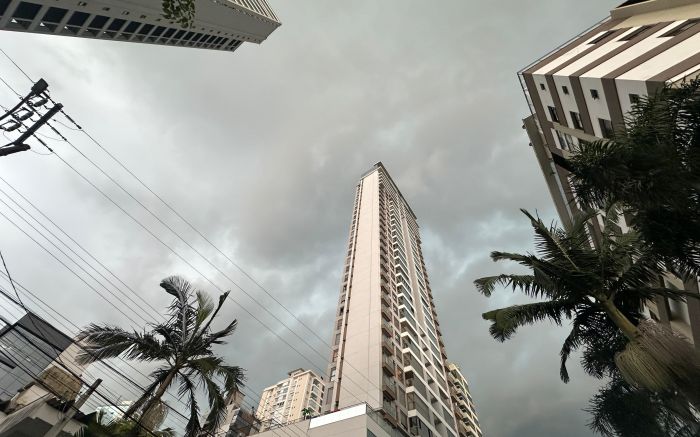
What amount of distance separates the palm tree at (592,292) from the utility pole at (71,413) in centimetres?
1207

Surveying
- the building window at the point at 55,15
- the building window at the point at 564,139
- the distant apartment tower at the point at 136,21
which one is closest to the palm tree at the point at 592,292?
the building window at the point at 564,139

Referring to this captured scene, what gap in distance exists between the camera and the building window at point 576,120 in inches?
890

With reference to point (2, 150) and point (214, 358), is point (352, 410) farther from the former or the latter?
point (2, 150)

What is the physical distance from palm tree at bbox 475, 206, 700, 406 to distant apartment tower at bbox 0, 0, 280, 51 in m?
44.3

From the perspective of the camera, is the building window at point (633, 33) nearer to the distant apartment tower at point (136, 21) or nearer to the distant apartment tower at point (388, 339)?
the distant apartment tower at point (388, 339)

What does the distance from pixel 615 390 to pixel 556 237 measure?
18.7ft

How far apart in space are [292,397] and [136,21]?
9635 cm

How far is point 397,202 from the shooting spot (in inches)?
3925

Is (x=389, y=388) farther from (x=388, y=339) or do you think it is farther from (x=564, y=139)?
(x=564, y=139)

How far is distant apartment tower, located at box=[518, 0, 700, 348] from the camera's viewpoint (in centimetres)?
1614

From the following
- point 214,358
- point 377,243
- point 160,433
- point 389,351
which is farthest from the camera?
point 377,243

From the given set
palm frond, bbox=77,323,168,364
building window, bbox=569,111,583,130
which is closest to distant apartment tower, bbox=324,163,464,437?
palm frond, bbox=77,323,168,364

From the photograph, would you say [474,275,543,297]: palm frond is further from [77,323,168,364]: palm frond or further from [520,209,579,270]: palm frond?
[77,323,168,364]: palm frond

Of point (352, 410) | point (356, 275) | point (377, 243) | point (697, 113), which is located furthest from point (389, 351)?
point (697, 113)
